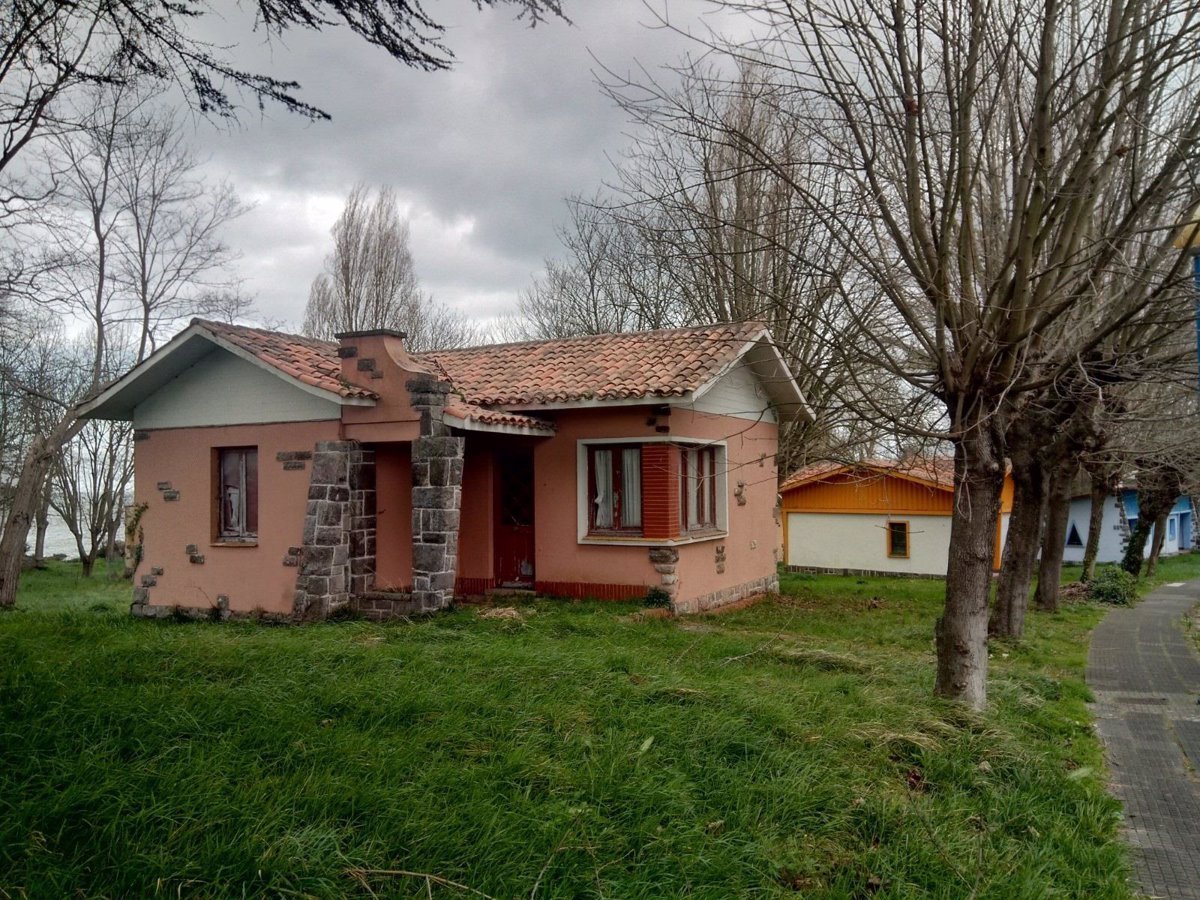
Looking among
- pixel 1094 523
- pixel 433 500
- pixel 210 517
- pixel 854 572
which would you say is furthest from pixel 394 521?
pixel 1094 523

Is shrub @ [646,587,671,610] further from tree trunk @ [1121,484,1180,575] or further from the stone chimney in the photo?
tree trunk @ [1121,484,1180,575]

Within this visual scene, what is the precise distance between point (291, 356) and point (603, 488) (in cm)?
498

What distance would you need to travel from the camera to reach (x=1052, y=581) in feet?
52.4

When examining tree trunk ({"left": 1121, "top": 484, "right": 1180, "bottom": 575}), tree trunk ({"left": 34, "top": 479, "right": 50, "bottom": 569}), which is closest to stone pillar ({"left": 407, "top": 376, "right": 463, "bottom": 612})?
tree trunk ({"left": 1121, "top": 484, "right": 1180, "bottom": 575})

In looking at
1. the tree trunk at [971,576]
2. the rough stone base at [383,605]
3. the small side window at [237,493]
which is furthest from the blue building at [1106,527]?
the small side window at [237,493]

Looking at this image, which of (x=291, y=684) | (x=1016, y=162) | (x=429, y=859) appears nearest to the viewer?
(x=429, y=859)

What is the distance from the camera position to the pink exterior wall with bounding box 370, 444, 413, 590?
1357 cm

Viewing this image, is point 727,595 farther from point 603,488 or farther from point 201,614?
point 201,614

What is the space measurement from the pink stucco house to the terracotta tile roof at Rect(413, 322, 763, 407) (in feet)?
0.17

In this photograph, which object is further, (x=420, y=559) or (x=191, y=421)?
(x=191, y=421)

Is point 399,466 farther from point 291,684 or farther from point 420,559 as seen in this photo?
point 291,684

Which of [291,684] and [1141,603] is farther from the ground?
[291,684]

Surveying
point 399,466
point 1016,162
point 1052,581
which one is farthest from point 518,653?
point 1052,581

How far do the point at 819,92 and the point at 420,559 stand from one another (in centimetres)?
776
